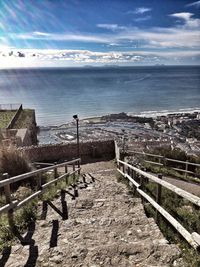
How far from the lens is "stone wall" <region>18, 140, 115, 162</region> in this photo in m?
18.4

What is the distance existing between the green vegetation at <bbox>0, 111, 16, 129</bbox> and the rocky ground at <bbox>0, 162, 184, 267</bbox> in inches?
820

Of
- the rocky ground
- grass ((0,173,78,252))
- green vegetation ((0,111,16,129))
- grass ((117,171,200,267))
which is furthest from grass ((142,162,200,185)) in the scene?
green vegetation ((0,111,16,129))

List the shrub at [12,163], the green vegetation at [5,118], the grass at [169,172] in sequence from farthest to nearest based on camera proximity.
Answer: the green vegetation at [5,118] < the grass at [169,172] < the shrub at [12,163]

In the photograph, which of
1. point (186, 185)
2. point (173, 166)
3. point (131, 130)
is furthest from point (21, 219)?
point (131, 130)

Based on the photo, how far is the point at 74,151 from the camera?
19281 mm

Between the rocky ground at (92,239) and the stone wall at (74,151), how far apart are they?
39.3 ft

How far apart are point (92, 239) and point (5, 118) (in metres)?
27.0

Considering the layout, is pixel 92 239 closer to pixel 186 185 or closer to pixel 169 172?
pixel 186 185

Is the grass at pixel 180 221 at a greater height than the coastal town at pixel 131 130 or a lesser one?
greater

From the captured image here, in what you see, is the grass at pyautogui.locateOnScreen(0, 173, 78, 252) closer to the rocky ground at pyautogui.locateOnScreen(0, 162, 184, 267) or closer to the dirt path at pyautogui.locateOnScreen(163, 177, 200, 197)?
the rocky ground at pyautogui.locateOnScreen(0, 162, 184, 267)

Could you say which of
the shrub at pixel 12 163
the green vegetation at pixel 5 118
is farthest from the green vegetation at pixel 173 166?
the green vegetation at pixel 5 118

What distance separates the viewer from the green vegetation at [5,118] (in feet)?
85.3

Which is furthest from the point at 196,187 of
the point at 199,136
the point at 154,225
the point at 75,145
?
the point at 199,136

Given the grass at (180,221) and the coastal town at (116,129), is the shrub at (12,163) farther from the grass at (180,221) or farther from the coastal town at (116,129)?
the coastal town at (116,129)
